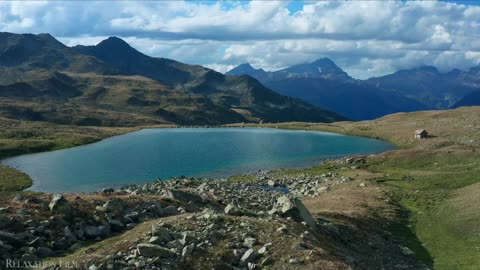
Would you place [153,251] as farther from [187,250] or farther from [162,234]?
[162,234]

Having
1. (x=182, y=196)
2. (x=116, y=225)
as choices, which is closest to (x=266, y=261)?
(x=116, y=225)

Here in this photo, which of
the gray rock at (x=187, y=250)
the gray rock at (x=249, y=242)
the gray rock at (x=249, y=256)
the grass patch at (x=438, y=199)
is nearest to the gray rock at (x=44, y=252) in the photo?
the gray rock at (x=187, y=250)

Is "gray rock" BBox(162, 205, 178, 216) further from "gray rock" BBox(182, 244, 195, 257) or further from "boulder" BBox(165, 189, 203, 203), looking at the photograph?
"gray rock" BBox(182, 244, 195, 257)

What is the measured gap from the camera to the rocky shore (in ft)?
84.8

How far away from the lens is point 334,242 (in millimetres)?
38219

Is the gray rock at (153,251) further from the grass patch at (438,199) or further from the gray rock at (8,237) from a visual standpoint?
the grass patch at (438,199)

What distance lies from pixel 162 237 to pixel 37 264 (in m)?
7.21

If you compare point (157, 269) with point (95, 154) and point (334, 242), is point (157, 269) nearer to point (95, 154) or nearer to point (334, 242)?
point (334, 242)

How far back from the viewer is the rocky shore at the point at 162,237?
25.8m

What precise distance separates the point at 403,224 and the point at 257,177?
44.0m

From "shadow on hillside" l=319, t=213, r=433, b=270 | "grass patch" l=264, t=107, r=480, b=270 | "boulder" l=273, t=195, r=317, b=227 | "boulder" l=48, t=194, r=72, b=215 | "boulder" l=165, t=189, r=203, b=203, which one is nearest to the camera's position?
"boulder" l=48, t=194, r=72, b=215

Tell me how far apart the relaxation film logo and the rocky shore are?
10 centimetres

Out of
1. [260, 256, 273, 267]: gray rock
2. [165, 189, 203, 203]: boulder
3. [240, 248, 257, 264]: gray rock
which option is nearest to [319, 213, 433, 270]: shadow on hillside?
[260, 256, 273, 267]: gray rock

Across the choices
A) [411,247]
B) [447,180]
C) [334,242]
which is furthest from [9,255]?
[447,180]
